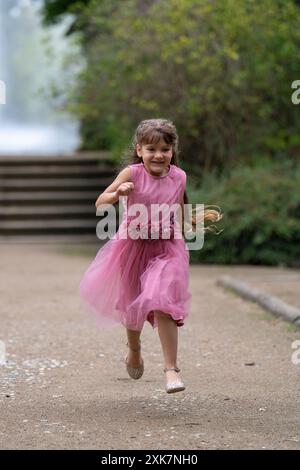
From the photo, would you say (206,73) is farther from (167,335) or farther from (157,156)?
(167,335)

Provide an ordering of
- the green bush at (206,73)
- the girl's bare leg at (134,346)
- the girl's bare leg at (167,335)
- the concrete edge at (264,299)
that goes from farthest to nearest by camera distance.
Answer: the green bush at (206,73)
the concrete edge at (264,299)
the girl's bare leg at (134,346)
the girl's bare leg at (167,335)

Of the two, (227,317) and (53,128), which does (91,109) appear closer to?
(227,317)

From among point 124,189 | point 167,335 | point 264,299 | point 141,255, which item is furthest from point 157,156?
point 264,299

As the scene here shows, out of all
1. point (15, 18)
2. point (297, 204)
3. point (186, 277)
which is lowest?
point (186, 277)

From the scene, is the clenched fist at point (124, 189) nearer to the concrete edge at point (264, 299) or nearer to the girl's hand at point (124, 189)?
the girl's hand at point (124, 189)

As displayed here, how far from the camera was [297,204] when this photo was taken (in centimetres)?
1232

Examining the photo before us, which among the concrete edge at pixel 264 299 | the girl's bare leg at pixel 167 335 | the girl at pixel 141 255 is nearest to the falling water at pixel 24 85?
the concrete edge at pixel 264 299

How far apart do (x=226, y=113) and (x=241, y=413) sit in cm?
972

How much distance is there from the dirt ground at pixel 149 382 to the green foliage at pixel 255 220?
2.74 metres

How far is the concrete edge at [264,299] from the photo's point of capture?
766cm

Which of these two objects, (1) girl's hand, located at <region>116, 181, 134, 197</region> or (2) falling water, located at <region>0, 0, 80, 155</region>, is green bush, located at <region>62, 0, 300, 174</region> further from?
(2) falling water, located at <region>0, 0, 80, 155</region>

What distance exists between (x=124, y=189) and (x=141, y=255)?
39 centimetres
